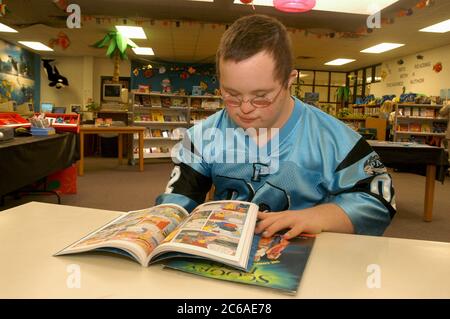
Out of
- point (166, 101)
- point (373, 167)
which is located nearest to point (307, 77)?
point (166, 101)

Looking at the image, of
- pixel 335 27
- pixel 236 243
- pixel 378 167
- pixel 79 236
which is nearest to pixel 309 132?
pixel 378 167

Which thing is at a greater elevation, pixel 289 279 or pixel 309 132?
pixel 309 132

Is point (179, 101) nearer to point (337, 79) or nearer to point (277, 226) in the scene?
point (277, 226)

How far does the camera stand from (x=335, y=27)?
6.39 metres

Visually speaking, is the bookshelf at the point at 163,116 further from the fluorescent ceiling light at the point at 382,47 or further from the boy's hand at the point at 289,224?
the boy's hand at the point at 289,224

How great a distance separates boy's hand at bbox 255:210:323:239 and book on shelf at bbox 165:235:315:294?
5cm

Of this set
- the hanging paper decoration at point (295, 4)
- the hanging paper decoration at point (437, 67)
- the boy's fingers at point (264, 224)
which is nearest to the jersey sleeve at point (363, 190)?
the boy's fingers at point (264, 224)

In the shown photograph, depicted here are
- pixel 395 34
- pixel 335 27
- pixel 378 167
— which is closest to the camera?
pixel 378 167

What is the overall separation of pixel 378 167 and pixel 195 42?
28.9ft

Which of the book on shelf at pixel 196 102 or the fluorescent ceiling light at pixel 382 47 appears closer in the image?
the book on shelf at pixel 196 102

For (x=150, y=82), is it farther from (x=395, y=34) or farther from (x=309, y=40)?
Answer: (x=395, y=34)

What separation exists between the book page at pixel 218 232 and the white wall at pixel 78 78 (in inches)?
490

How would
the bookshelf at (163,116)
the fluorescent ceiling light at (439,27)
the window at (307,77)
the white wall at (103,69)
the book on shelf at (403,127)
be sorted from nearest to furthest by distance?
the fluorescent ceiling light at (439,27) → the bookshelf at (163,116) → the book on shelf at (403,127) → the white wall at (103,69) → the window at (307,77)

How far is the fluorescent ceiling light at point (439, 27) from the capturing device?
6775 mm
